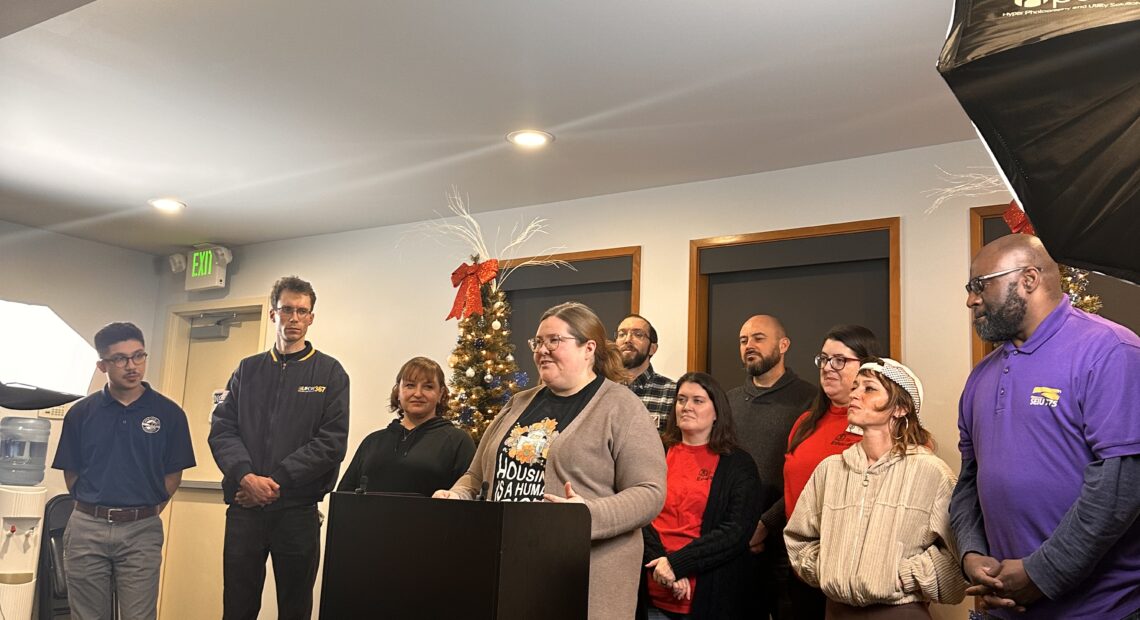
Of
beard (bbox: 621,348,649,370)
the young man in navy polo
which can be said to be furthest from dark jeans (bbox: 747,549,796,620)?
the young man in navy polo

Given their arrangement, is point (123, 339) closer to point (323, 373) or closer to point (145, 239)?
point (323, 373)

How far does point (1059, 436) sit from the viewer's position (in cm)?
210

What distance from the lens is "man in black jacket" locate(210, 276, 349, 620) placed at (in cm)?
413

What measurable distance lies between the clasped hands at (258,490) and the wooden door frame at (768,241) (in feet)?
6.98

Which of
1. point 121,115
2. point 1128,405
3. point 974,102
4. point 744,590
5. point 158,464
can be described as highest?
point 121,115

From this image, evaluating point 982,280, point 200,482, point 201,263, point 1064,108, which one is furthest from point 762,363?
point 201,263

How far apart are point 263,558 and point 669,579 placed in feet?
6.37

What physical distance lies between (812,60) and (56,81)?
3125mm

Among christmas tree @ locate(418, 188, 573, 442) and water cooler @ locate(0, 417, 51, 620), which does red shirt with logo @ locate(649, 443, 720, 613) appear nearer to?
christmas tree @ locate(418, 188, 573, 442)

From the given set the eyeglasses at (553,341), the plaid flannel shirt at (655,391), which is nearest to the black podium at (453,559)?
the eyeglasses at (553,341)

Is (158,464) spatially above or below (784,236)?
below

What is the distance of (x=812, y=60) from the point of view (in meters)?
3.66

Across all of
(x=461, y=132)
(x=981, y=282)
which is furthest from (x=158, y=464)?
(x=981, y=282)

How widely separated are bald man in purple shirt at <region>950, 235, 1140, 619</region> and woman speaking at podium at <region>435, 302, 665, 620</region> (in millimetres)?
792
